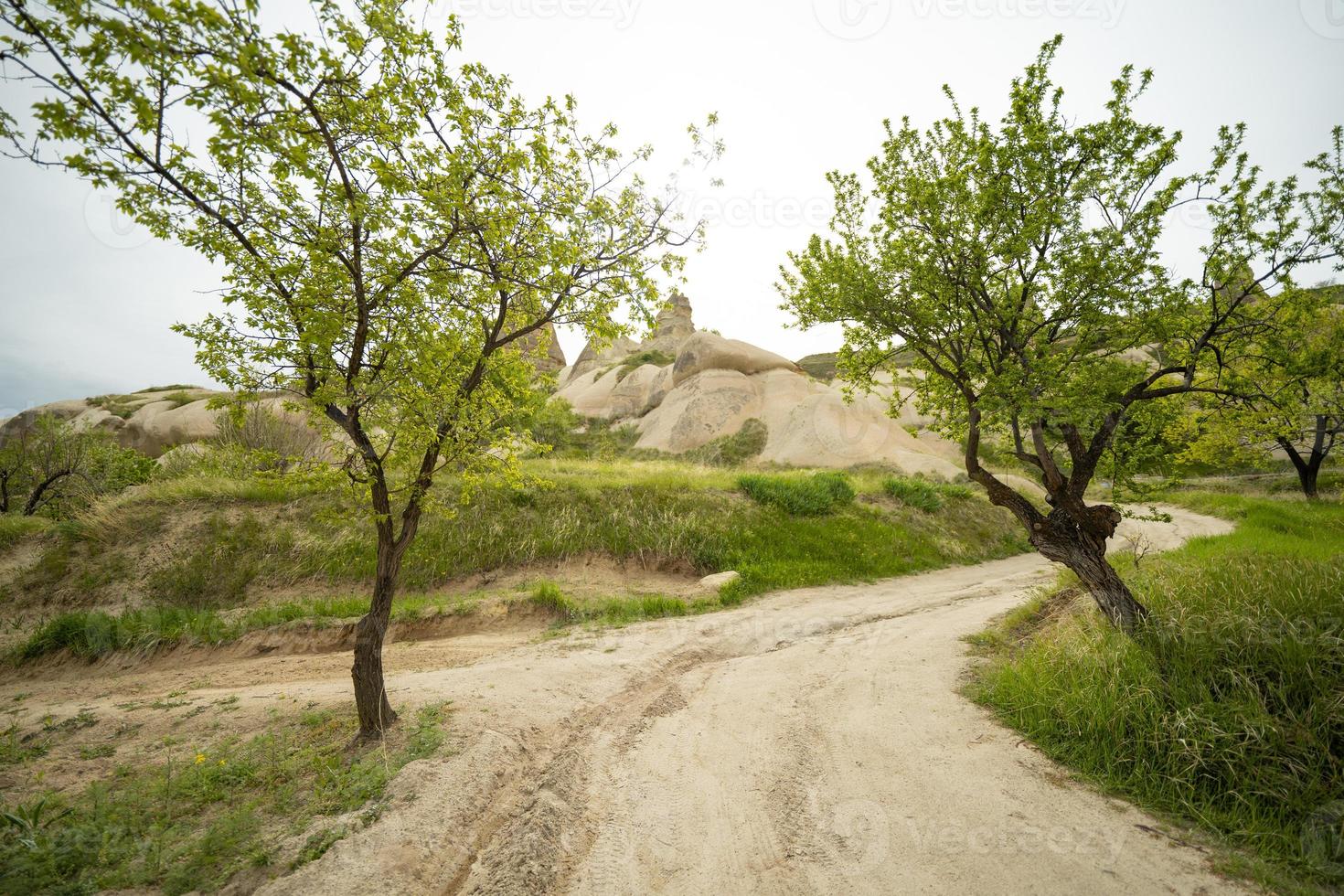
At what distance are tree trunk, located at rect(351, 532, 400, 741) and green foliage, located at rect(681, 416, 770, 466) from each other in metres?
23.9

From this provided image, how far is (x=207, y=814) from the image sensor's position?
3.94 metres

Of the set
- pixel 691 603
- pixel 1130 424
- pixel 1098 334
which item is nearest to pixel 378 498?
pixel 691 603

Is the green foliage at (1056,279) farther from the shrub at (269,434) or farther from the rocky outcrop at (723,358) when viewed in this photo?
the rocky outcrop at (723,358)

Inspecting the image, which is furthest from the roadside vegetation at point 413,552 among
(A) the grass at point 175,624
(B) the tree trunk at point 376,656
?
(B) the tree trunk at point 376,656

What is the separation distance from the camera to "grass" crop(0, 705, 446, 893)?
3.25m

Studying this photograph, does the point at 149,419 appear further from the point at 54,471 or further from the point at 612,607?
the point at 612,607

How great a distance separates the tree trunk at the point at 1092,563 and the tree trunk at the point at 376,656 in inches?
312

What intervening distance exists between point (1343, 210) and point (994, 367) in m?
3.69

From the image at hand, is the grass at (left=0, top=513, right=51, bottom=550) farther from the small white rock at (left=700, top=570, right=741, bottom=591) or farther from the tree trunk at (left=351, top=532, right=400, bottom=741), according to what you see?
the small white rock at (left=700, top=570, right=741, bottom=591)

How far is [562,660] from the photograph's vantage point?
746 centimetres

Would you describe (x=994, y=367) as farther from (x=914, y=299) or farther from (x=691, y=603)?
(x=691, y=603)

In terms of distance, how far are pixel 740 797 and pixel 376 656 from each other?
384cm

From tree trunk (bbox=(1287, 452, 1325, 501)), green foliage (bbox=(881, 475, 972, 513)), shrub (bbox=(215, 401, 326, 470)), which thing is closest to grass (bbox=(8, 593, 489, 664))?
shrub (bbox=(215, 401, 326, 470))

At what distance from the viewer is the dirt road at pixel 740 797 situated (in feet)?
10.8
